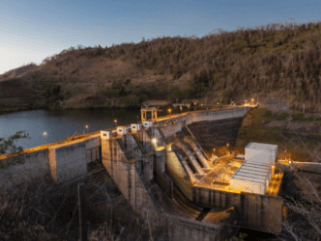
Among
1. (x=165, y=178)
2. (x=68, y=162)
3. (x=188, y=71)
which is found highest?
(x=188, y=71)

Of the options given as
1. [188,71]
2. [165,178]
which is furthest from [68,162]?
[188,71]

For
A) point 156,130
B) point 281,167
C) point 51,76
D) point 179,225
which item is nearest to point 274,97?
point 281,167

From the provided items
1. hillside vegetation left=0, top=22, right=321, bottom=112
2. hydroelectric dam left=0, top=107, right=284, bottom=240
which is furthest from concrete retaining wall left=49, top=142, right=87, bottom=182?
hillside vegetation left=0, top=22, right=321, bottom=112

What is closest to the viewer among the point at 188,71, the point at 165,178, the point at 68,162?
the point at 68,162

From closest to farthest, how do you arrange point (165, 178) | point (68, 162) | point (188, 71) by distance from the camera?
1. point (68, 162)
2. point (165, 178)
3. point (188, 71)

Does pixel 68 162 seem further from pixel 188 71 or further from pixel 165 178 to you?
pixel 188 71

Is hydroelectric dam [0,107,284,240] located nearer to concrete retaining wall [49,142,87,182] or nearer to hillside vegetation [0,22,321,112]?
concrete retaining wall [49,142,87,182]

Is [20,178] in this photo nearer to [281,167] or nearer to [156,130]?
[156,130]
